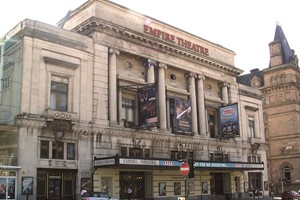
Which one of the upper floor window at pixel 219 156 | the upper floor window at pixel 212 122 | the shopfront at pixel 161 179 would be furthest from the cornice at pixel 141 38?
the shopfront at pixel 161 179

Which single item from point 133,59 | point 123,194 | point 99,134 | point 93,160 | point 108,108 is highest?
point 133,59

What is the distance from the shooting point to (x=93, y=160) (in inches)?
1331

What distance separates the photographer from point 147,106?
118 feet

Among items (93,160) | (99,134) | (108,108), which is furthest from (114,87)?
(93,160)

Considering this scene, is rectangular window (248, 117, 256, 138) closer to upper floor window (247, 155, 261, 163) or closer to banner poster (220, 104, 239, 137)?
upper floor window (247, 155, 261, 163)

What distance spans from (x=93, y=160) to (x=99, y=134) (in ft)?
7.51

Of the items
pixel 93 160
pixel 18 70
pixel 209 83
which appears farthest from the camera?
pixel 209 83

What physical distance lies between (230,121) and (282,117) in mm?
33523

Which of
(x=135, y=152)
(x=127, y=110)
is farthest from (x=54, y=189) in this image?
(x=127, y=110)

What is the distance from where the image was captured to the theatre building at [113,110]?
31.0m

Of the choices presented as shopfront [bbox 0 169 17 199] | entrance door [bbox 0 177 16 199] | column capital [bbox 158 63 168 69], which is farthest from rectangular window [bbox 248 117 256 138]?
entrance door [bbox 0 177 16 199]

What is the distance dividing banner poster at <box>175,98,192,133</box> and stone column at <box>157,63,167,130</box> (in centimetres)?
193

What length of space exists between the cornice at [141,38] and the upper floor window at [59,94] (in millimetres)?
5962

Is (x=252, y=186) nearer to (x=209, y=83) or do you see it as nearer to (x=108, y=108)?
(x=209, y=83)
